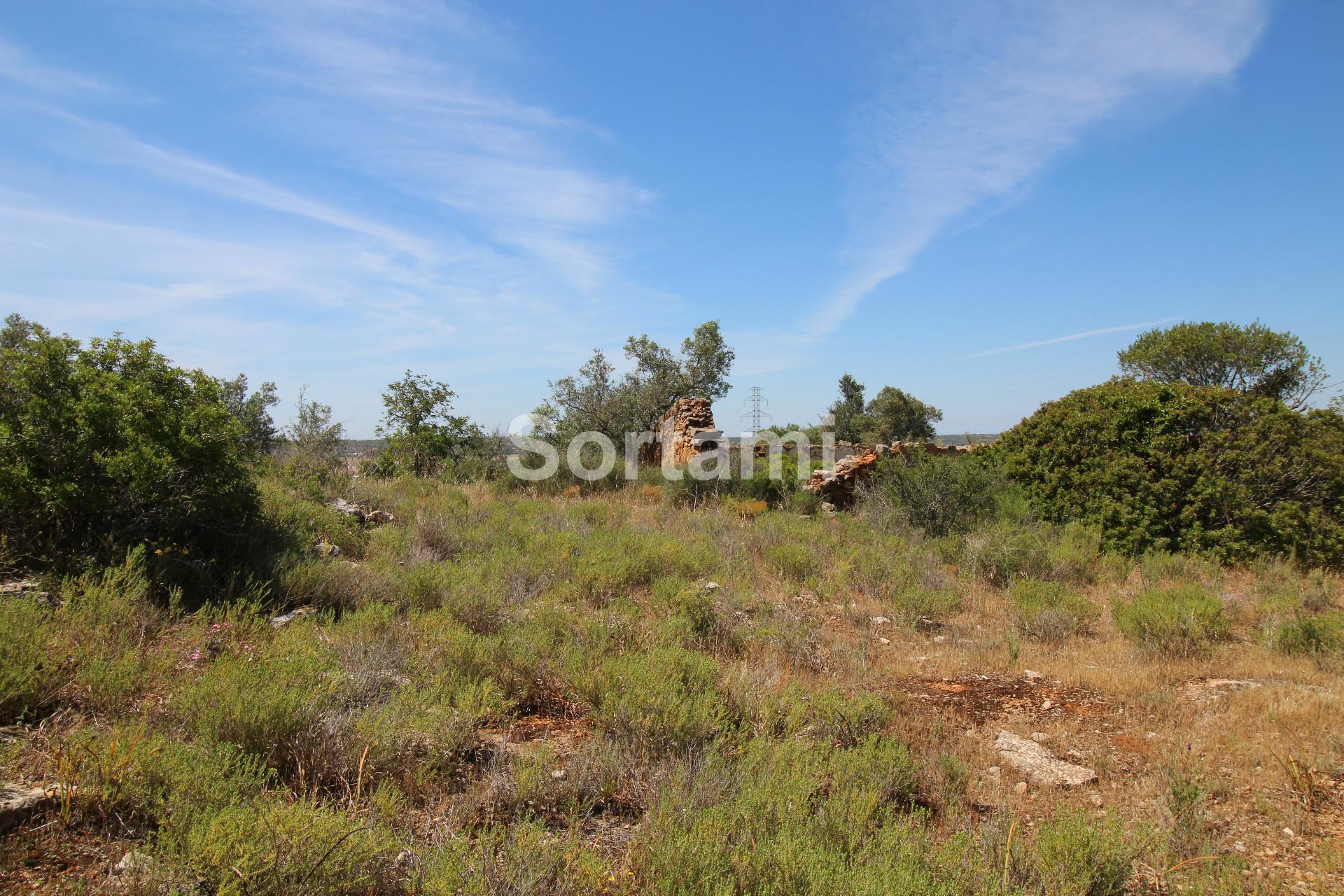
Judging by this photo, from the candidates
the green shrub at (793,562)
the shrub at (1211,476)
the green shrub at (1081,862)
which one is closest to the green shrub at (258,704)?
the green shrub at (1081,862)

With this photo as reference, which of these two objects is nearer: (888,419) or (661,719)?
(661,719)

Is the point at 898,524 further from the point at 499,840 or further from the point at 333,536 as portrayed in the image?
the point at 499,840

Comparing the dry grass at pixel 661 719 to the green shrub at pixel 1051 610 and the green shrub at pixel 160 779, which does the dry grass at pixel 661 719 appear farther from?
the green shrub at pixel 1051 610

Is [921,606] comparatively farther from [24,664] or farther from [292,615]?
[24,664]

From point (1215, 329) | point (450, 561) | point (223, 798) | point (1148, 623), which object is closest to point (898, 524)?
point (1148, 623)

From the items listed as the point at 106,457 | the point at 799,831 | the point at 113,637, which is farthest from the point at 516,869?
the point at 106,457

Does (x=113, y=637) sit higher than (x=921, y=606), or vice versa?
(x=113, y=637)

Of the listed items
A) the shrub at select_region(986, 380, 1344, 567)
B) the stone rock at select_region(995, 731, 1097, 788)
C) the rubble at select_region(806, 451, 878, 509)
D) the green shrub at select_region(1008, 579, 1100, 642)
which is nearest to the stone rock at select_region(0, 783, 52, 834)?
the stone rock at select_region(995, 731, 1097, 788)

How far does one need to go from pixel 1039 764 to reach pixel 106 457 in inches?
256

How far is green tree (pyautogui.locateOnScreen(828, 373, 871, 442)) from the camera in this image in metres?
37.2

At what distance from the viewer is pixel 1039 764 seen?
11.3 ft

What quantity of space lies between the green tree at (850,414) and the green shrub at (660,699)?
3174 cm

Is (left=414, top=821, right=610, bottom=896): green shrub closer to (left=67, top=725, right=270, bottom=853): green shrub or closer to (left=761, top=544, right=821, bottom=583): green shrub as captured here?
(left=67, top=725, right=270, bottom=853): green shrub

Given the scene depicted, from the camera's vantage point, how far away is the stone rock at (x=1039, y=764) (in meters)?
3.26
